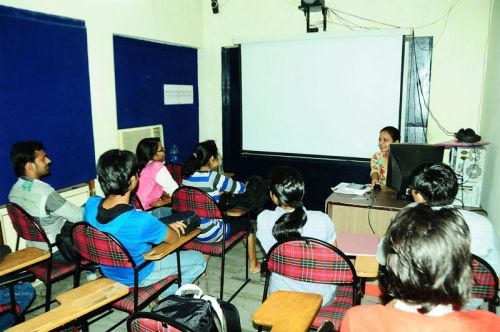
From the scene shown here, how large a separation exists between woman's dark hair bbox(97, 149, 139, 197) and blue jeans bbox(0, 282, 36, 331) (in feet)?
2.45

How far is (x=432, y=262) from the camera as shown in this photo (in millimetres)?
934

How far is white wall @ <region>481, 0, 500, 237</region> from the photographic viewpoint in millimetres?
2918

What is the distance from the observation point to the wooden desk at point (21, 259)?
1.84 meters

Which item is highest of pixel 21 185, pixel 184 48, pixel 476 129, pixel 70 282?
pixel 184 48

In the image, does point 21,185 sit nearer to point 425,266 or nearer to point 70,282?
point 70,282

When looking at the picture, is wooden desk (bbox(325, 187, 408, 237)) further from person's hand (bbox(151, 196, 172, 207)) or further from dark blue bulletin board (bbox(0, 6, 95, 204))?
dark blue bulletin board (bbox(0, 6, 95, 204))

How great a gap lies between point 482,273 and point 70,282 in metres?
3.08

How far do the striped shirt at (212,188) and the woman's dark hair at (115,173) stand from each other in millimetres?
960

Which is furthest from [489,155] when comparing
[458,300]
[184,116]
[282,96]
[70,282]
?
[70,282]

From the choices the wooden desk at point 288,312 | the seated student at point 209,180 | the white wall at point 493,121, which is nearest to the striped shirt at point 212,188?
the seated student at point 209,180

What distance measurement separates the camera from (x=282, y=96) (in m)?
4.66

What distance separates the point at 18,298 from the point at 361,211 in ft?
8.41

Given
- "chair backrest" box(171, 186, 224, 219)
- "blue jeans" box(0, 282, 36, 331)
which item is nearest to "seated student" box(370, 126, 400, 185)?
"chair backrest" box(171, 186, 224, 219)

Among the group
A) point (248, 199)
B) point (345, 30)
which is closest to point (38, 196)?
point (248, 199)
